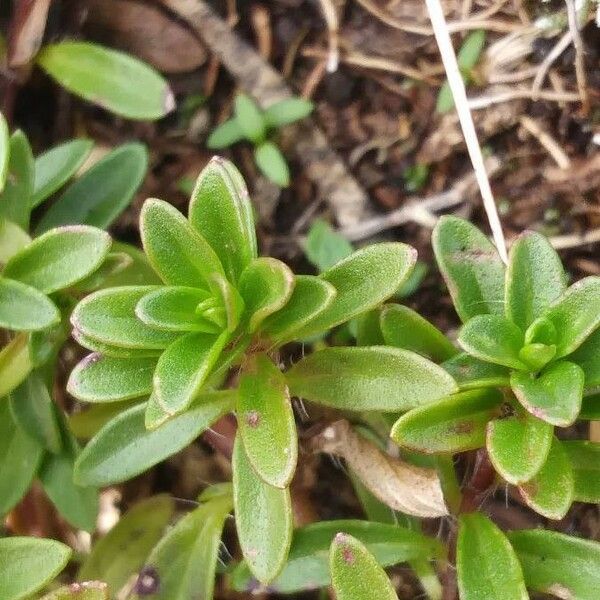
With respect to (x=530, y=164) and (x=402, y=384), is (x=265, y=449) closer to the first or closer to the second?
(x=402, y=384)

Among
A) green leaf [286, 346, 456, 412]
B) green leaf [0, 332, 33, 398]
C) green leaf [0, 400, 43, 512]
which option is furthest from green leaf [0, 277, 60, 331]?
green leaf [286, 346, 456, 412]

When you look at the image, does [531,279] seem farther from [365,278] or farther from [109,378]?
[109,378]

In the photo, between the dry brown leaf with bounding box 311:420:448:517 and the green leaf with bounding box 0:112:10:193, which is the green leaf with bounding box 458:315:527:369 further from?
the green leaf with bounding box 0:112:10:193

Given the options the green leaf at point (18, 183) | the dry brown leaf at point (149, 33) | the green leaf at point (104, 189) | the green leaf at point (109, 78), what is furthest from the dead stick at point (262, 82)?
the green leaf at point (18, 183)

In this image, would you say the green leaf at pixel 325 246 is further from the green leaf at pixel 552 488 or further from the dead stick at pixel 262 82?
the green leaf at pixel 552 488

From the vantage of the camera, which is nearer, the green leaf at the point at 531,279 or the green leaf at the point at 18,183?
the green leaf at the point at 531,279

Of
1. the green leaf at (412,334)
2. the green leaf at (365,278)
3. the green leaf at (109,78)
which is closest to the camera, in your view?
the green leaf at (365,278)
